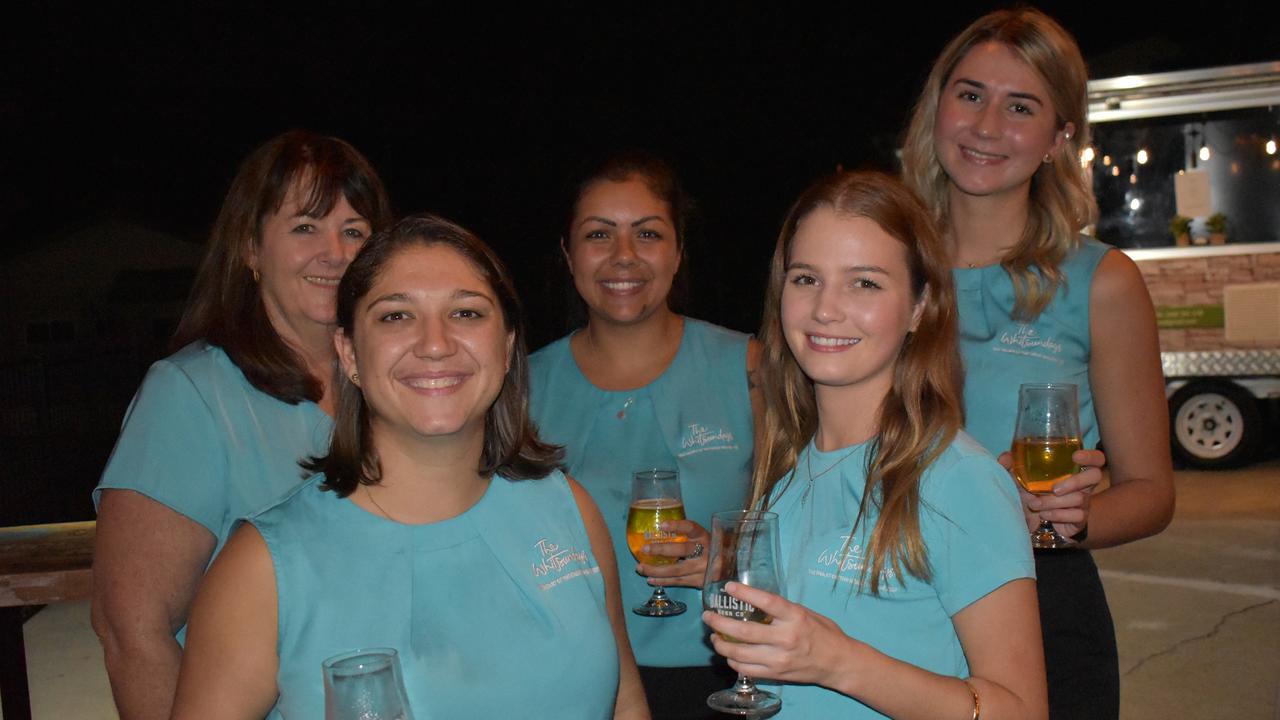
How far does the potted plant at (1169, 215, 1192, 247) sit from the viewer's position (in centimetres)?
911

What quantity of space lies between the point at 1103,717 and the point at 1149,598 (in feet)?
15.5

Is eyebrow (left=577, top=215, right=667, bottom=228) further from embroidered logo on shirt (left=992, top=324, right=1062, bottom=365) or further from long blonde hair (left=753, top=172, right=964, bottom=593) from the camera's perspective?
embroidered logo on shirt (left=992, top=324, right=1062, bottom=365)

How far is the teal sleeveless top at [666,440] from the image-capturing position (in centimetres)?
291

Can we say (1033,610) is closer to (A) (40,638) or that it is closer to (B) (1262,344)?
(A) (40,638)

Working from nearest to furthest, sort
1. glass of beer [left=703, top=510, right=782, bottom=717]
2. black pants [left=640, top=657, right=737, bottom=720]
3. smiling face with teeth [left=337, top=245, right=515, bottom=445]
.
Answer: glass of beer [left=703, top=510, right=782, bottom=717]
smiling face with teeth [left=337, top=245, right=515, bottom=445]
black pants [left=640, top=657, right=737, bottom=720]

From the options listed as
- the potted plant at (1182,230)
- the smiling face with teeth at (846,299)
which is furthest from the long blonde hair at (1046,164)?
the potted plant at (1182,230)

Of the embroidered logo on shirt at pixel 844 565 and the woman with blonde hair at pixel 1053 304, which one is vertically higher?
the woman with blonde hair at pixel 1053 304

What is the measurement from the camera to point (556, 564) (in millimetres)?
2162

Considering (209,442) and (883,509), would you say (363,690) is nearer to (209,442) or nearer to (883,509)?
(883,509)

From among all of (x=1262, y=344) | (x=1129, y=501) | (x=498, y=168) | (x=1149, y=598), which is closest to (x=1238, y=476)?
(x=1262, y=344)

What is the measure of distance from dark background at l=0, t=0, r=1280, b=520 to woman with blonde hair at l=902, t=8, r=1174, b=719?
362 inches

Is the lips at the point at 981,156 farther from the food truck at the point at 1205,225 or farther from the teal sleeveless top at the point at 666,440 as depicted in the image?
the food truck at the point at 1205,225

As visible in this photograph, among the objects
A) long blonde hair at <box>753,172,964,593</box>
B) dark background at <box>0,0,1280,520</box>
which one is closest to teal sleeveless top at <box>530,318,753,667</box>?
long blonde hair at <box>753,172,964,593</box>

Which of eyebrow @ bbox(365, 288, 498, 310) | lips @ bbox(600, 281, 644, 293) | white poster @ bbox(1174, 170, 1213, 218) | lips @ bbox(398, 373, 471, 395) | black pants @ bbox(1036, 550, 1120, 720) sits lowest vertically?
black pants @ bbox(1036, 550, 1120, 720)
